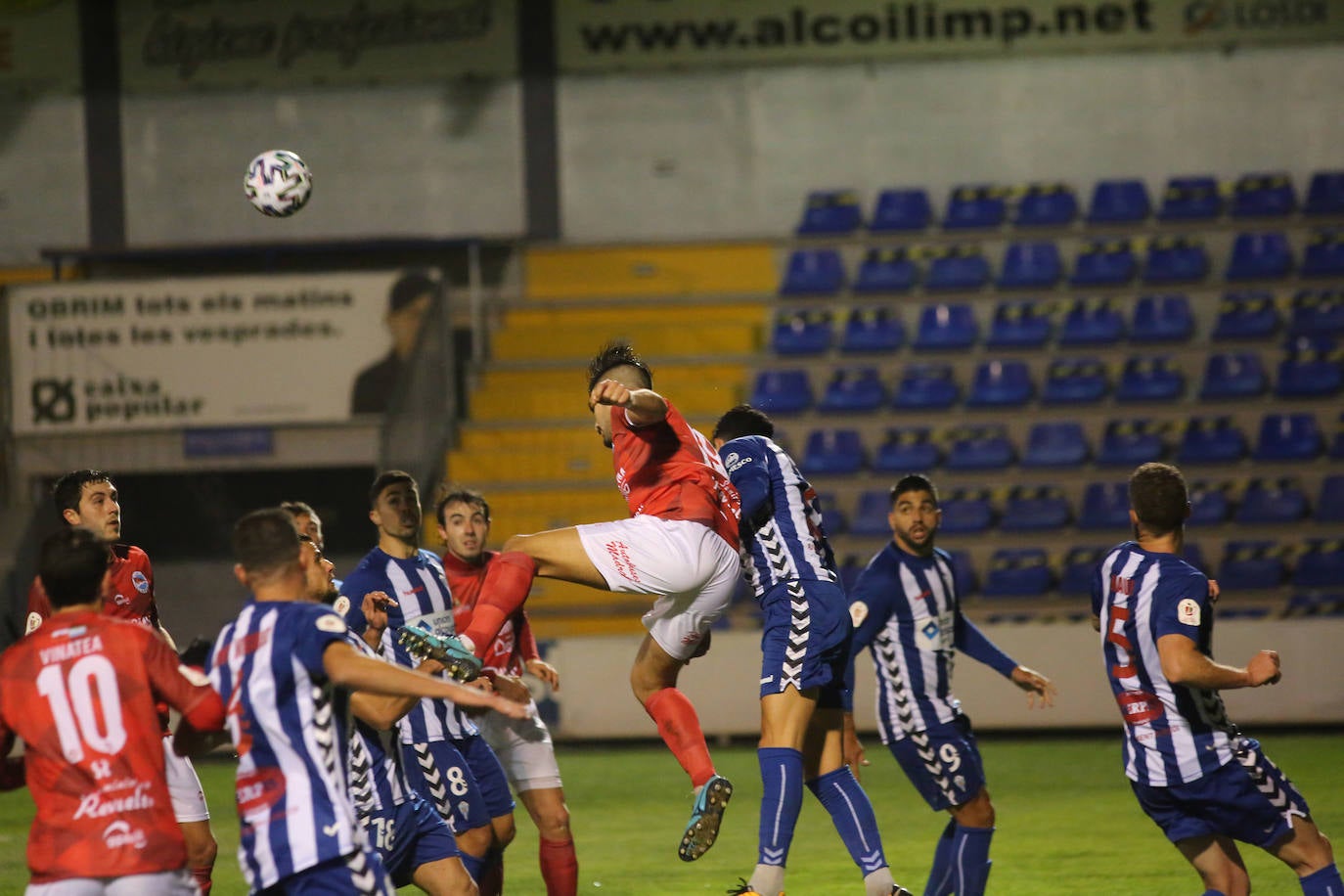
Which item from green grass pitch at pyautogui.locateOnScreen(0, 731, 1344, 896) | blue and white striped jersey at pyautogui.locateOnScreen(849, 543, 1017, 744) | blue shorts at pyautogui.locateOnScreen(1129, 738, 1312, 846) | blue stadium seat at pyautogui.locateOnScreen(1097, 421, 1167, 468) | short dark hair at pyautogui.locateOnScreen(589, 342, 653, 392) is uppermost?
short dark hair at pyautogui.locateOnScreen(589, 342, 653, 392)

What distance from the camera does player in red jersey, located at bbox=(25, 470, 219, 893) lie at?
5.74 metres

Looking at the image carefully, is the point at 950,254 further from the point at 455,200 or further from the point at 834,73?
the point at 455,200

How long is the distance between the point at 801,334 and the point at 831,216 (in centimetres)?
158

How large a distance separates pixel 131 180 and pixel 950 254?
9.72 meters

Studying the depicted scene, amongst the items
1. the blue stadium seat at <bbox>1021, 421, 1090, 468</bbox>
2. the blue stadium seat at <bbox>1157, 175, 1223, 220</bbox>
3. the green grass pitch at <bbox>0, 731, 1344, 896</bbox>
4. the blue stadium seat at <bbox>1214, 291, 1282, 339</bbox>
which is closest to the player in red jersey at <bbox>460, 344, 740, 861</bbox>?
the green grass pitch at <bbox>0, 731, 1344, 896</bbox>

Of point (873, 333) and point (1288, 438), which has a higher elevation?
point (873, 333)

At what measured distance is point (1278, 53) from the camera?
18.4m

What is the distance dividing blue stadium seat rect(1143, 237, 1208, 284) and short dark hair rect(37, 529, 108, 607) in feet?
49.6

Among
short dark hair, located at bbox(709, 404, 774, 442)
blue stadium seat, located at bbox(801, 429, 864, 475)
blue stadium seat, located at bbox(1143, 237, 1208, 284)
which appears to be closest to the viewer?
short dark hair, located at bbox(709, 404, 774, 442)

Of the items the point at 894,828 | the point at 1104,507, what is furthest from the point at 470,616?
the point at 1104,507

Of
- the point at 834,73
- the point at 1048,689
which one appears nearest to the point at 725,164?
the point at 834,73

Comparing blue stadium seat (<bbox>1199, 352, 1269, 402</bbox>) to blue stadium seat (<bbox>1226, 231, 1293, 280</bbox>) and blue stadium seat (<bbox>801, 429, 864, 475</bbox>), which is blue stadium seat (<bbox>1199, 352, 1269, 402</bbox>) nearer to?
blue stadium seat (<bbox>1226, 231, 1293, 280</bbox>)

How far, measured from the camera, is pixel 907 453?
16578 mm

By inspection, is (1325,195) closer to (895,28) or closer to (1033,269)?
(1033,269)
